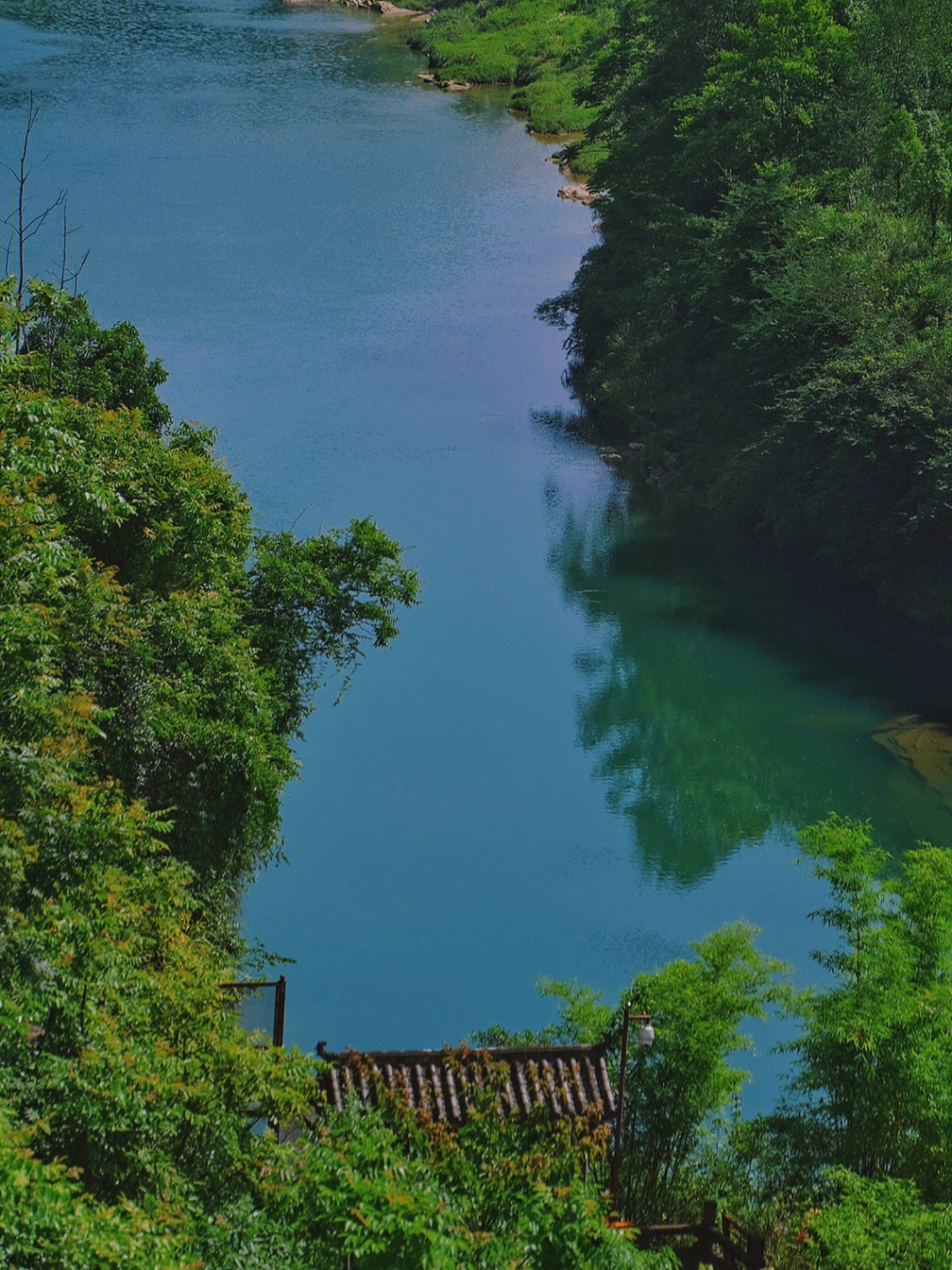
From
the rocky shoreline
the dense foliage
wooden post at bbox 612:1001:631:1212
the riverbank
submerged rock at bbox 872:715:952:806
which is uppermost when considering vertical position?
the rocky shoreline

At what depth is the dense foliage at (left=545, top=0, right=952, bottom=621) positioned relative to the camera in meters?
26.1

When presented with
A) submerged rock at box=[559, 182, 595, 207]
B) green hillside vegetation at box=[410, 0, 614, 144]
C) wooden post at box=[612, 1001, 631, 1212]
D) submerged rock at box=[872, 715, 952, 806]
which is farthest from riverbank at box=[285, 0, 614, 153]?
wooden post at box=[612, 1001, 631, 1212]

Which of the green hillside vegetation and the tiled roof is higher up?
the green hillside vegetation

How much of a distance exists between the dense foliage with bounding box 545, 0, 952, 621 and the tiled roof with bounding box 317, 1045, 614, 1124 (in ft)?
48.7

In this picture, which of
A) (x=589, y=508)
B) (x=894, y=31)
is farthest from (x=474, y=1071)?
(x=894, y=31)

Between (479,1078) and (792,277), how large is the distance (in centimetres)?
2017

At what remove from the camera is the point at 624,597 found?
91.7 feet

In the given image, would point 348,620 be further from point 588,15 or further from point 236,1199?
point 588,15

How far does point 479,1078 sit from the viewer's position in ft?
37.5

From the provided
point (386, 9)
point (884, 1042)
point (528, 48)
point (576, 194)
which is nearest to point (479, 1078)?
point (884, 1042)

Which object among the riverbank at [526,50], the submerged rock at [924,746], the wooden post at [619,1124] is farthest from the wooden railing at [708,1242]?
the riverbank at [526,50]

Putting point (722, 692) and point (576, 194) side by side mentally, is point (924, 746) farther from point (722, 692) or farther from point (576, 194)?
point (576, 194)

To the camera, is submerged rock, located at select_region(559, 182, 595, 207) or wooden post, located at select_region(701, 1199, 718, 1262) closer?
wooden post, located at select_region(701, 1199, 718, 1262)

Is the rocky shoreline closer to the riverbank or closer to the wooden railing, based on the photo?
the riverbank
